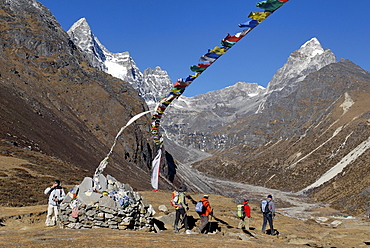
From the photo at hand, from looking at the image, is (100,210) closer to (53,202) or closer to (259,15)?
(53,202)

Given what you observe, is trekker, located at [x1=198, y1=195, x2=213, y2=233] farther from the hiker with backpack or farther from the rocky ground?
the rocky ground

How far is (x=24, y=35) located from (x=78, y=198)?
9604 cm

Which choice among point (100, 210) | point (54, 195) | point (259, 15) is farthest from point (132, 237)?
point (259, 15)

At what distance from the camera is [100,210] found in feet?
56.0

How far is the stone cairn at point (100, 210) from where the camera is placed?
55.4 ft

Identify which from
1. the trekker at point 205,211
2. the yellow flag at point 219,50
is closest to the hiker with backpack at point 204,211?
the trekker at point 205,211

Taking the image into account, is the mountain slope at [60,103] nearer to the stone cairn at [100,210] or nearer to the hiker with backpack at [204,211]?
the stone cairn at [100,210]

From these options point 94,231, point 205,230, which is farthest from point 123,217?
point 205,230

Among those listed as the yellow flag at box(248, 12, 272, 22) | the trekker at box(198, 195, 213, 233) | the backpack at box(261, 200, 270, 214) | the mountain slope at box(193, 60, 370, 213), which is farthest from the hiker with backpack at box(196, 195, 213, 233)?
the mountain slope at box(193, 60, 370, 213)

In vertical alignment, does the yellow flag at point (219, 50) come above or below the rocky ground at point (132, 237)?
above

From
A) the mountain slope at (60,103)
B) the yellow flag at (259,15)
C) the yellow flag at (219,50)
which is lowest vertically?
the yellow flag at (219,50)

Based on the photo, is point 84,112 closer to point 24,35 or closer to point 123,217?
point 24,35

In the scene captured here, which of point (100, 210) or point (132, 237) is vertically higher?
point (100, 210)

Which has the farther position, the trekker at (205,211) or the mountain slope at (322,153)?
the mountain slope at (322,153)
